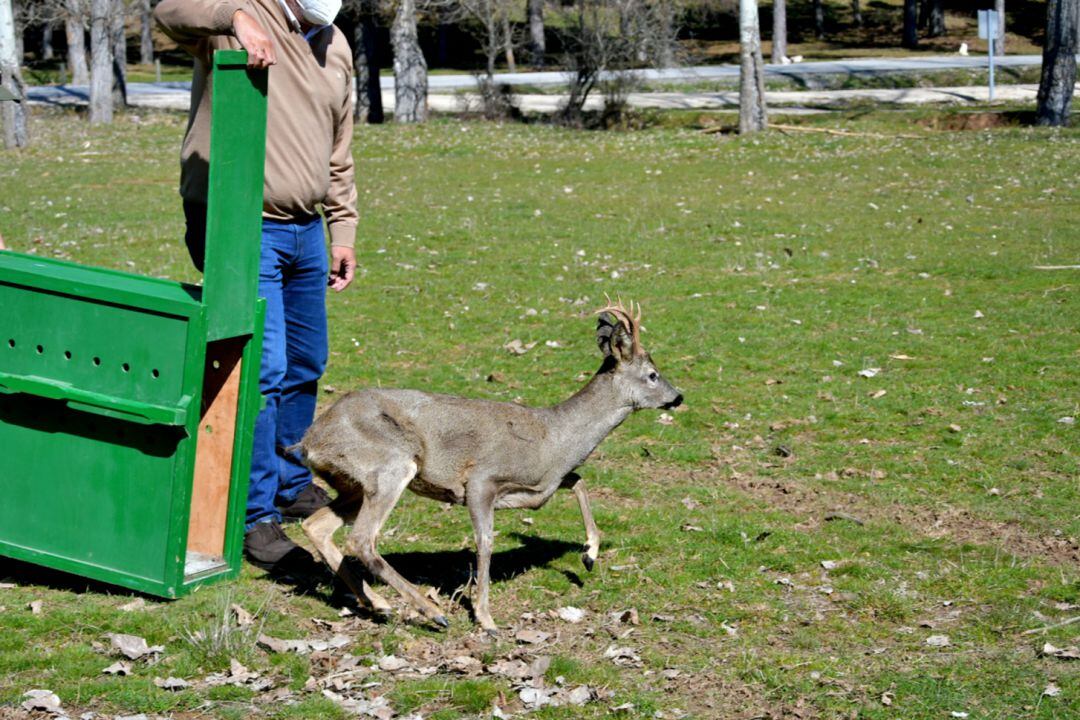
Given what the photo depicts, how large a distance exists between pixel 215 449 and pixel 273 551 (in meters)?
0.64

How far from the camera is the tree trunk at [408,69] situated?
3247 cm

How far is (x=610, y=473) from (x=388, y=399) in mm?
2531

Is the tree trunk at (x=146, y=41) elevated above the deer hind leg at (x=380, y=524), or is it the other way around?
the tree trunk at (x=146, y=41)

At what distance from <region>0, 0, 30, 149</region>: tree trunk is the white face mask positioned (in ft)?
54.5

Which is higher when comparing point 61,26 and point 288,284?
point 61,26

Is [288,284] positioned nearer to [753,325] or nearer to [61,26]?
[753,325]

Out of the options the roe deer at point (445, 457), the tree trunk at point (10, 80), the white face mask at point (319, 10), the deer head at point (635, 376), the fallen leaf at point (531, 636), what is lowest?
the fallen leaf at point (531, 636)

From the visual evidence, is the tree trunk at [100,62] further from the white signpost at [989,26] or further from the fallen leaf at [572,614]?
the fallen leaf at [572,614]

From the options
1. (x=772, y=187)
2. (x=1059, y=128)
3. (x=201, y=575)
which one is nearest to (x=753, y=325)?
(x=201, y=575)

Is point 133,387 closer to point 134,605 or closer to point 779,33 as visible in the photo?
point 134,605

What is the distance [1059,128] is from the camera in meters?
27.4

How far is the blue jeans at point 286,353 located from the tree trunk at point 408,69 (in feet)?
85.2

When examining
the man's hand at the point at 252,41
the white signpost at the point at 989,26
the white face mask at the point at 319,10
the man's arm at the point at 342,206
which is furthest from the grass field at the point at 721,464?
the white signpost at the point at 989,26

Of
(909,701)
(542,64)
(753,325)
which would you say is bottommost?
(909,701)
